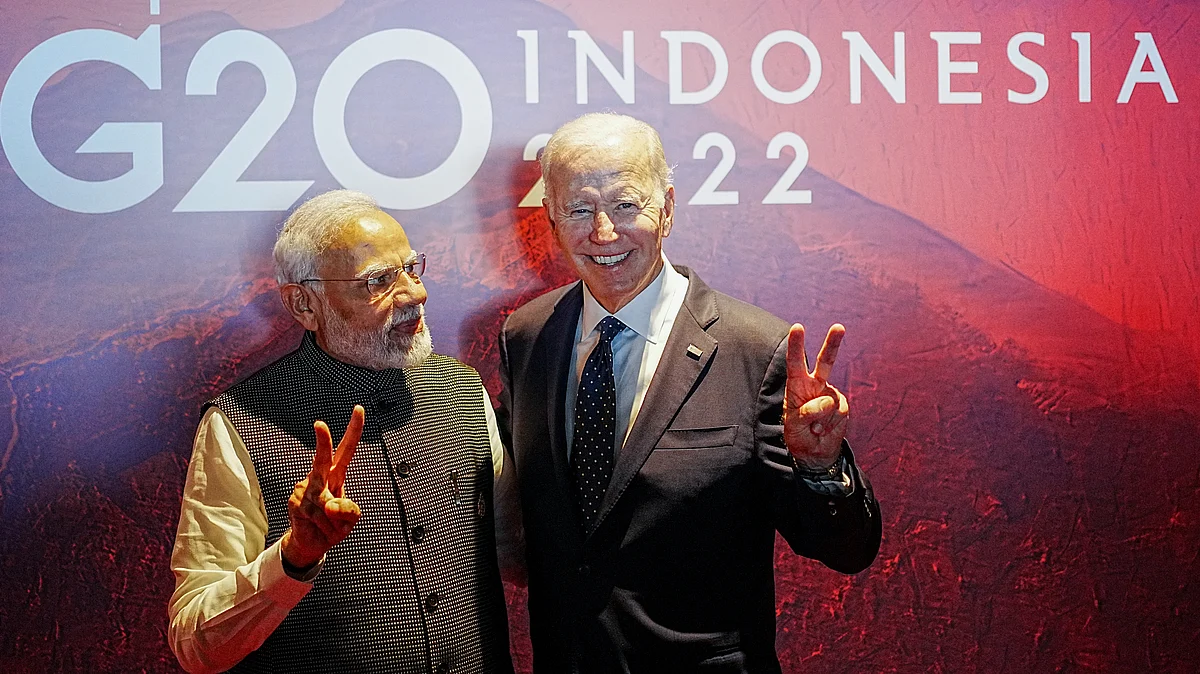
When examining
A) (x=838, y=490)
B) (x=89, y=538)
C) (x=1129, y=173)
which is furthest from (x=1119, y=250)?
(x=89, y=538)

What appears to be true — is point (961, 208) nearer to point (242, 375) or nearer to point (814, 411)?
point (814, 411)

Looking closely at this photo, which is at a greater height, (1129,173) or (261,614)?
(1129,173)

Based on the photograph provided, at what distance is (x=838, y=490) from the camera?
2244 mm

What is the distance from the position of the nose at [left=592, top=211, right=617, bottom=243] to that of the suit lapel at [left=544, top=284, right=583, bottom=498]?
273mm

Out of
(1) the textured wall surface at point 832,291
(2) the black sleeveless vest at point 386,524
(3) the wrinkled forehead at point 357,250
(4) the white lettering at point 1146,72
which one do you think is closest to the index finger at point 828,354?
Answer: (2) the black sleeveless vest at point 386,524

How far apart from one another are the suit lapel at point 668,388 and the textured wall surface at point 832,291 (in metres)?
0.70

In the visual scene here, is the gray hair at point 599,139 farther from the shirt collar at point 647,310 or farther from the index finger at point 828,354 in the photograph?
the index finger at point 828,354

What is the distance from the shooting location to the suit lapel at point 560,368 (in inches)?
98.7

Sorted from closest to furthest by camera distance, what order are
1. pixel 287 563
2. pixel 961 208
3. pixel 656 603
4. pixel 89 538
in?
pixel 287 563, pixel 656 603, pixel 89 538, pixel 961 208

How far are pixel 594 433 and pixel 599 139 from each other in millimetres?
656

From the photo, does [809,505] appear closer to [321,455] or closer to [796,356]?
[796,356]

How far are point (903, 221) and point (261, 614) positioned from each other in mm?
2058

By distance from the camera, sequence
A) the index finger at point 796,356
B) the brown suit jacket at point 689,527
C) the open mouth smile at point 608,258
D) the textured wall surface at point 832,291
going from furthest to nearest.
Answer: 1. the textured wall surface at point 832,291
2. the open mouth smile at point 608,258
3. the brown suit jacket at point 689,527
4. the index finger at point 796,356

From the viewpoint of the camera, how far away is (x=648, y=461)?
2.43 meters
